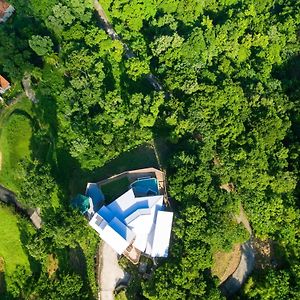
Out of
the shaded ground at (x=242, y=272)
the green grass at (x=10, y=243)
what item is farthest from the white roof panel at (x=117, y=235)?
the green grass at (x=10, y=243)

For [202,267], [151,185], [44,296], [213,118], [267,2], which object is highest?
[267,2]

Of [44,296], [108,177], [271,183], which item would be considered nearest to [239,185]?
[271,183]

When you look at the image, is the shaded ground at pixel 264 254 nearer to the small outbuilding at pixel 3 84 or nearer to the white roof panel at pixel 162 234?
the white roof panel at pixel 162 234

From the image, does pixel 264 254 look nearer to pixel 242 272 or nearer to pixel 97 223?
pixel 242 272

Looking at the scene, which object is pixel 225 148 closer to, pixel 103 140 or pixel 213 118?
pixel 213 118

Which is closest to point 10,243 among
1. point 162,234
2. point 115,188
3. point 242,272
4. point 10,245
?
point 10,245

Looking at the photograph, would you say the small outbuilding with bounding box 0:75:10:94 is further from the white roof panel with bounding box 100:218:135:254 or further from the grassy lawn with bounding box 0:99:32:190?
the white roof panel with bounding box 100:218:135:254
